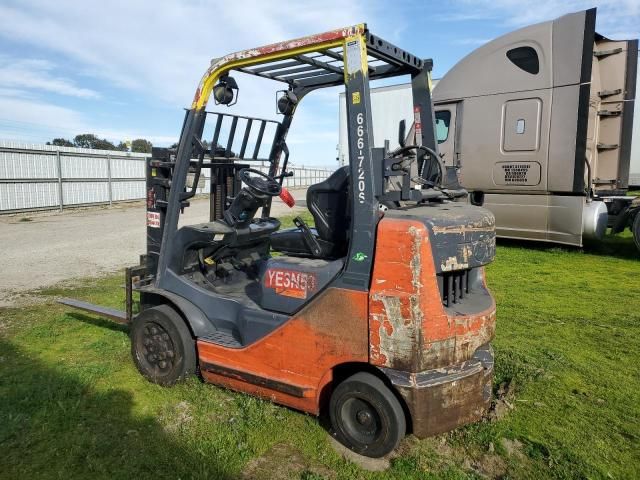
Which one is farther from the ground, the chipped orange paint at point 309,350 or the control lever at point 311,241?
the control lever at point 311,241

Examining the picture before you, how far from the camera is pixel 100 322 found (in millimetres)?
5715

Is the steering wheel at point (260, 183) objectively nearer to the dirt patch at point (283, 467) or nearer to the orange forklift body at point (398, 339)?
the orange forklift body at point (398, 339)

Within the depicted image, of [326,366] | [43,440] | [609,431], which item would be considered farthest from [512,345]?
[43,440]

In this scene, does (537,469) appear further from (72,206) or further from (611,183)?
(72,206)

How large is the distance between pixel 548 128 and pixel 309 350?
761 cm

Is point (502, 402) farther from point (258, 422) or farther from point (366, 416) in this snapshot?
point (258, 422)

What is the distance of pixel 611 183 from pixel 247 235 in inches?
327

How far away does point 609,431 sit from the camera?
3318 millimetres

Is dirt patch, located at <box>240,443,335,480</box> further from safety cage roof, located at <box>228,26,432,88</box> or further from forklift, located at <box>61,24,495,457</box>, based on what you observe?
safety cage roof, located at <box>228,26,432,88</box>

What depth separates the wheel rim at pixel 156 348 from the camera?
4.02 m

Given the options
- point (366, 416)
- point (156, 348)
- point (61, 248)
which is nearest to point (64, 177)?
point (61, 248)

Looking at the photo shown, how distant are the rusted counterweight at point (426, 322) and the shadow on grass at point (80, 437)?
48.1 inches

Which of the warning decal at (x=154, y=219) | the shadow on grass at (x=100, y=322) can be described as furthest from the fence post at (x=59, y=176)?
the warning decal at (x=154, y=219)

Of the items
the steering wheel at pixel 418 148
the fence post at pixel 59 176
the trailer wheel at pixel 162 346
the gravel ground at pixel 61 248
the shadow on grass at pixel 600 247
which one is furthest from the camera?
the fence post at pixel 59 176
